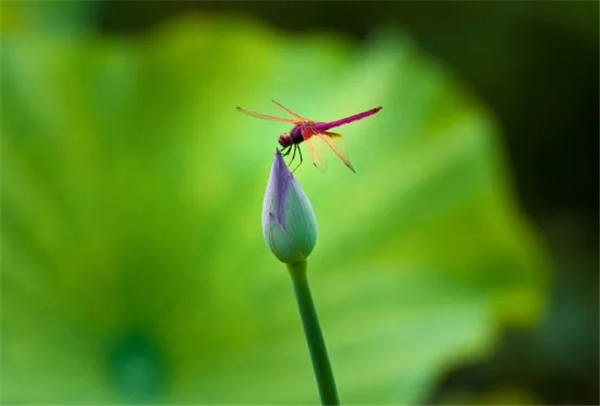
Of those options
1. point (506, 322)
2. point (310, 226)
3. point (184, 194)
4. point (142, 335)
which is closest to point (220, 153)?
point (184, 194)

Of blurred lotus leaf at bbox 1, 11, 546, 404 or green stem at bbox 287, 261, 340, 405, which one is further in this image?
blurred lotus leaf at bbox 1, 11, 546, 404

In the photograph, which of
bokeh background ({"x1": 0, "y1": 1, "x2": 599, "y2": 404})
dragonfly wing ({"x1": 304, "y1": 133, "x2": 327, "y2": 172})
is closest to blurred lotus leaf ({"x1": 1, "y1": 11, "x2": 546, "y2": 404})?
bokeh background ({"x1": 0, "y1": 1, "x2": 599, "y2": 404})

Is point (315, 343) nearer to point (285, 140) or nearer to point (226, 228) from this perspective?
point (285, 140)

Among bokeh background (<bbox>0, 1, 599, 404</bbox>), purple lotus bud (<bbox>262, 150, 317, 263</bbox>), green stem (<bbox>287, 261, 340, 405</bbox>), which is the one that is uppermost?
bokeh background (<bbox>0, 1, 599, 404</bbox>)

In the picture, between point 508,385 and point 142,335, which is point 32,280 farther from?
point 508,385

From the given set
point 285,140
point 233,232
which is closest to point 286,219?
point 285,140

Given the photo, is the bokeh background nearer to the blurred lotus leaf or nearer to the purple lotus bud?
the blurred lotus leaf

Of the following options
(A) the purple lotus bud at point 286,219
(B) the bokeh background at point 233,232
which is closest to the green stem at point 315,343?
(A) the purple lotus bud at point 286,219
